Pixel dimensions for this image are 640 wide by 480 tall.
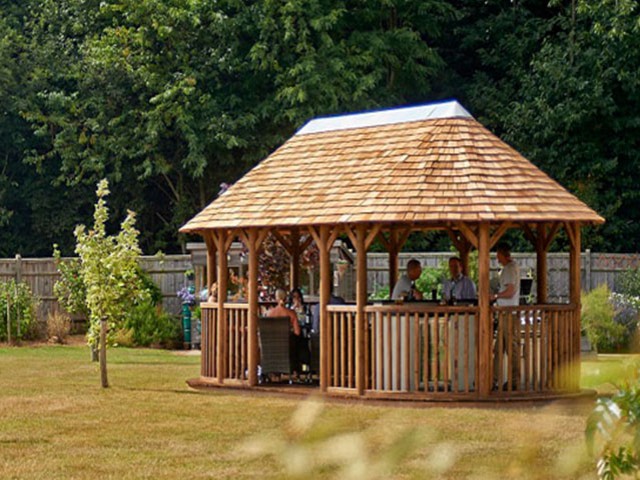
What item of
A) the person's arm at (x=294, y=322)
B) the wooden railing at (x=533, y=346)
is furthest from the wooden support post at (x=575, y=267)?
the person's arm at (x=294, y=322)

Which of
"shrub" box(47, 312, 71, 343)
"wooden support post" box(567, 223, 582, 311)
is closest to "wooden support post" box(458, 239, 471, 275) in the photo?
"wooden support post" box(567, 223, 582, 311)

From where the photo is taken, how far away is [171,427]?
13039 millimetres

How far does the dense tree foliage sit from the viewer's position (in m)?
31.4

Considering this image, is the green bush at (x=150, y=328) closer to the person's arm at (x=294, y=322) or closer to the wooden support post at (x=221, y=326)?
the wooden support post at (x=221, y=326)

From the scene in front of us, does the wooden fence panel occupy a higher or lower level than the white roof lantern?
lower

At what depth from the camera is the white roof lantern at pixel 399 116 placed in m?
16.5

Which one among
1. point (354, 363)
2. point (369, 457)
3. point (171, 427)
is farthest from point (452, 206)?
point (369, 457)

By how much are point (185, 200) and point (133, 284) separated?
15.6m

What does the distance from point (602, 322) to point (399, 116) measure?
789 centimetres

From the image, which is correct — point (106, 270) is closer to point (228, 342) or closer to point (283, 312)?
point (228, 342)

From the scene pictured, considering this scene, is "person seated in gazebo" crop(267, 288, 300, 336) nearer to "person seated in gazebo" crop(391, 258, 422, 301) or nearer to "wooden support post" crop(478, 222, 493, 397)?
"person seated in gazebo" crop(391, 258, 422, 301)

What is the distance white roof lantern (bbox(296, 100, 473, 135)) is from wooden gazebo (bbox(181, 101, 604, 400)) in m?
0.02

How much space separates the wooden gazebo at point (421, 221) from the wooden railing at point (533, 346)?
0.01m

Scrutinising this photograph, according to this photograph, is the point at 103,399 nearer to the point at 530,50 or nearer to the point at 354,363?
the point at 354,363
